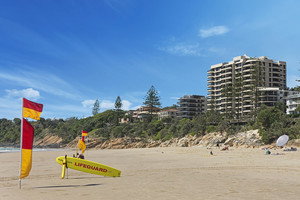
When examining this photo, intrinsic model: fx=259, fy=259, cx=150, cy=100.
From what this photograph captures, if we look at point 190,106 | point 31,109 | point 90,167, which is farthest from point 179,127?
point 31,109

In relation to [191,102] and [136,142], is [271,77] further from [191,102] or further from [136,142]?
[136,142]

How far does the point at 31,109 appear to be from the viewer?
11688 mm

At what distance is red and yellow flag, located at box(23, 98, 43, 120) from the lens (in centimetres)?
1152

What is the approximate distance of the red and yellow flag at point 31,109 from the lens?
37.8 ft

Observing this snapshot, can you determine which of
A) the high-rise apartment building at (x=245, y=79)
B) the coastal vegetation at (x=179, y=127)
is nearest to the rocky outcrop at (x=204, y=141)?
the coastal vegetation at (x=179, y=127)

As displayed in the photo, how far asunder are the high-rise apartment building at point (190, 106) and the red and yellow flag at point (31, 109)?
113 m

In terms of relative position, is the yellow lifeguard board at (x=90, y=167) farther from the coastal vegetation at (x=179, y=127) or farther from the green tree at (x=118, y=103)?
the green tree at (x=118, y=103)

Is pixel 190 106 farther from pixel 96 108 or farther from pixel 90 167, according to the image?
pixel 90 167

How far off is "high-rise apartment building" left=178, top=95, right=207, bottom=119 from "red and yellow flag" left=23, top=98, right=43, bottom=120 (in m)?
113

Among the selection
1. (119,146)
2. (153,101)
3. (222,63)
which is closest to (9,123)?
(153,101)

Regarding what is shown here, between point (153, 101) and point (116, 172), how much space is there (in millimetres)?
93148

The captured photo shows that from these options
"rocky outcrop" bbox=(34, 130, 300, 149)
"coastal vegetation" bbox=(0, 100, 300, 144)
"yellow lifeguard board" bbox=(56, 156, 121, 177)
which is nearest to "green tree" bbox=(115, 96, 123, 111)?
"coastal vegetation" bbox=(0, 100, 300, 144)

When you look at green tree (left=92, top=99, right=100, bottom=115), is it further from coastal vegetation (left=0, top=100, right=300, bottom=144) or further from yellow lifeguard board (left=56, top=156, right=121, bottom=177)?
yellow lifeguard board (left=56, top=156, right=121, bottom=177)

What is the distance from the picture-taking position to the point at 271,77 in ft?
349
